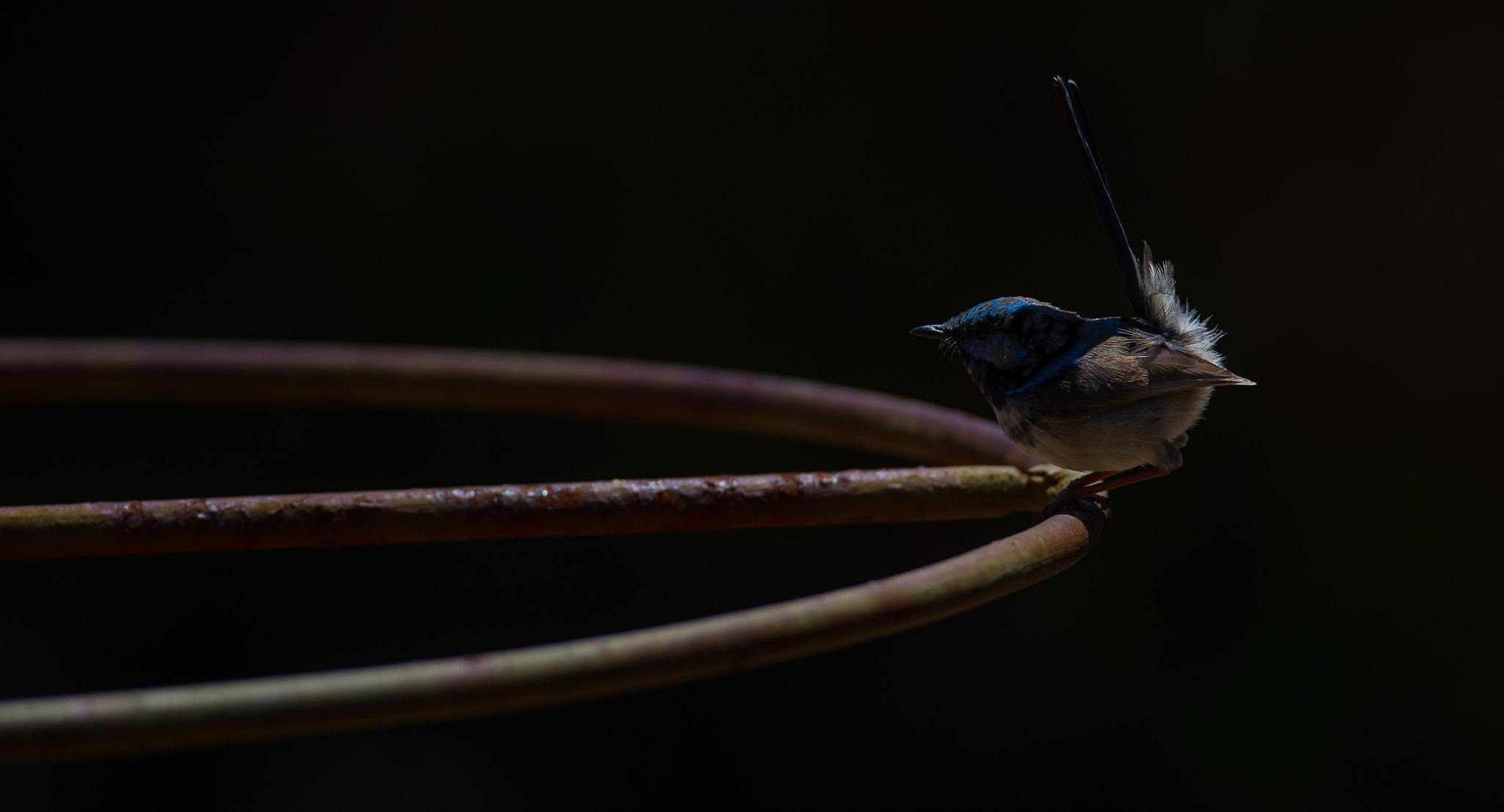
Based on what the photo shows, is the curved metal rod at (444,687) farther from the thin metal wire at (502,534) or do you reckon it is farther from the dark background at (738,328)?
the dark background at (738,328)

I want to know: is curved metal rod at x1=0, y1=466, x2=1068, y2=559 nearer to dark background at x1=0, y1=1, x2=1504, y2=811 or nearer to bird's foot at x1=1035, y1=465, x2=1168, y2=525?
bird's foot at x1=1035, y1=465, x2=1168, y2=525

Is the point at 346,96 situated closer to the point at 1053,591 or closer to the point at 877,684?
the point at 877,684

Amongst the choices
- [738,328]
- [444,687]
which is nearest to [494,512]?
[444,687]

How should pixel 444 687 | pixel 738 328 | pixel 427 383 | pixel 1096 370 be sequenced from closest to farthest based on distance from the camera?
1. pixel 444 687
2. pixel 1096 370
3. pixel 427 383
4. pixel 738 328

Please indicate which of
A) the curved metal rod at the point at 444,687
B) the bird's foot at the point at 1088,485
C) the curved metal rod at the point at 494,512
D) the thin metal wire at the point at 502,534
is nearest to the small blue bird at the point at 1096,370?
the bird's foot at the point at 1088,485

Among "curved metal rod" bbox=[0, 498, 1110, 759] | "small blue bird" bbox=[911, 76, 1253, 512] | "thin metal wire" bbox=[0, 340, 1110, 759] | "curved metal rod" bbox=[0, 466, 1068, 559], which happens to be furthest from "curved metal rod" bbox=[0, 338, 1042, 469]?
"curved metal rod" bbox=[0, 498, 1110, 759]

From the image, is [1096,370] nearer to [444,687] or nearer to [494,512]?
[494,512]
